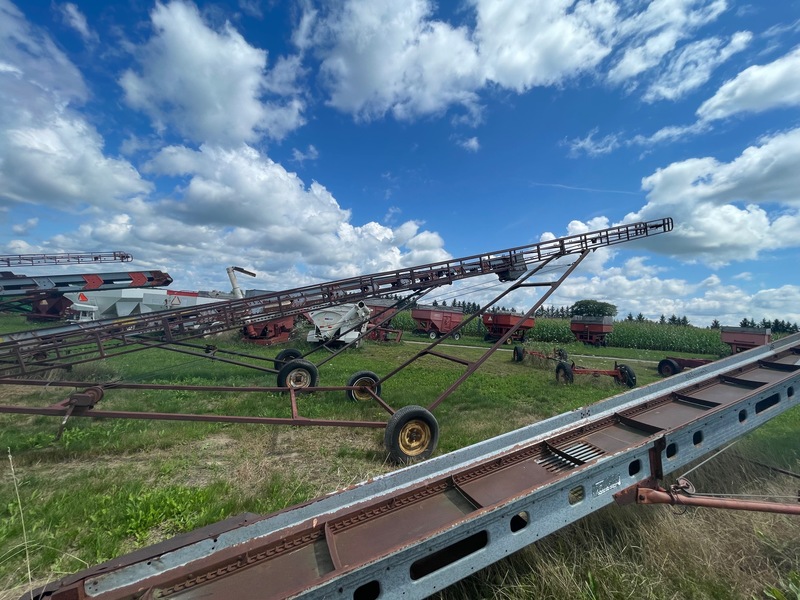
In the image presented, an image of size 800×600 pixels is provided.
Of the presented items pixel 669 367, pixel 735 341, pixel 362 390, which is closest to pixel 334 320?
pixel 362 390

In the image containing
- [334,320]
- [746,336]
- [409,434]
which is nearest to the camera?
[409,434]

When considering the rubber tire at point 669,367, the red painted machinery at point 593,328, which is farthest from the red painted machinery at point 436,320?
the rubber tire at point 669,367

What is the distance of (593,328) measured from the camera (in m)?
26.6

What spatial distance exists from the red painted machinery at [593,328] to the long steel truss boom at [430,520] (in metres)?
24.6

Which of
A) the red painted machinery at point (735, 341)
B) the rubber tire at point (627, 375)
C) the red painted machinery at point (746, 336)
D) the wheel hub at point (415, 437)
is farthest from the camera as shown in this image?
the red painted machinery at point (746, 336)

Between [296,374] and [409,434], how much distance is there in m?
4.25

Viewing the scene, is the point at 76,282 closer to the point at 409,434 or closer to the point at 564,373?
the point at 409,434

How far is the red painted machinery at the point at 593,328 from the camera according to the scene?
26.0 metres

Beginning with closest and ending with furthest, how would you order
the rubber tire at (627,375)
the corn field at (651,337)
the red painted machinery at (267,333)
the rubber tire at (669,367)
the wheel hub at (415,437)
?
the wheel hub at (415,437)
the rubber tire at (627,375)
the rubber tire at (669,367)
the red painted machinery at (267,333)
the corn field at (651,337)

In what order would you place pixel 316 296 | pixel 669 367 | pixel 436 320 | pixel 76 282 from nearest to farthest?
pixel 316 296, pixel 669 367, pixel 76 282, pixel 436 320

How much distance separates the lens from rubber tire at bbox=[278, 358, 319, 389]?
8.13 meters

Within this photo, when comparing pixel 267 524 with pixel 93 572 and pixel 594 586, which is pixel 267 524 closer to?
pixel 93 572

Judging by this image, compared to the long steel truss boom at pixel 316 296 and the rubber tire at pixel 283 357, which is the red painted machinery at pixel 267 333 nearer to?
the rubber tire at pixel 283 357

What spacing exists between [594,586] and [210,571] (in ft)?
7.99
